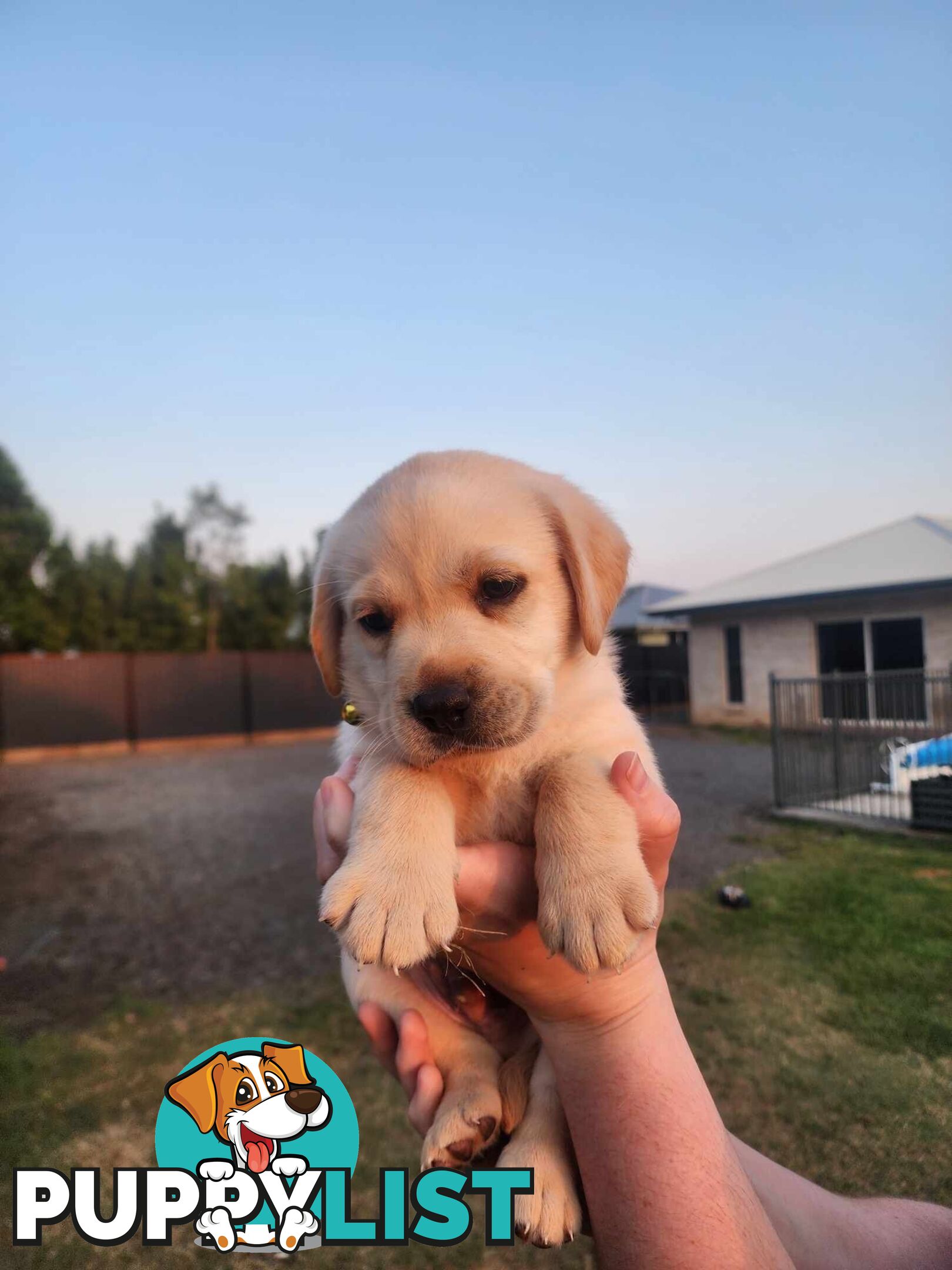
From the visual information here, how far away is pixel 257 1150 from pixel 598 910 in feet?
3.02

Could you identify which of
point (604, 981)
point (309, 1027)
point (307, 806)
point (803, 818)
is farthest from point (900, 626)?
point (307, 806)

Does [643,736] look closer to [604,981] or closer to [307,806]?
[604,981]

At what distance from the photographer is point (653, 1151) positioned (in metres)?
1.20

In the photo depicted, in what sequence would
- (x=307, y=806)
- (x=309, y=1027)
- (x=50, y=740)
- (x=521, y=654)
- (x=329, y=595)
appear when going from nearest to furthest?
1. (x=521, y=654)
2. (x=329, y=595)
3. (x=309, y=1027)
4. (x=307, y=806)
5. (x=50, y=740)

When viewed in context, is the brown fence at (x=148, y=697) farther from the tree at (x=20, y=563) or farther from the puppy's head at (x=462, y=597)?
the puppy's head at (x=462, y=597)

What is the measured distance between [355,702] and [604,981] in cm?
83

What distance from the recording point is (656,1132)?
1.21 metres

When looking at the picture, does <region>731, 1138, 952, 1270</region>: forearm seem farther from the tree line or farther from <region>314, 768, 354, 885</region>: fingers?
the tree line

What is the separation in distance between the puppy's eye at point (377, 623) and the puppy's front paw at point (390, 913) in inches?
20.5

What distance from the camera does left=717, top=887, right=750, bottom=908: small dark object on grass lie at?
196cm

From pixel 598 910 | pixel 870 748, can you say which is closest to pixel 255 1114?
pixel 598 910

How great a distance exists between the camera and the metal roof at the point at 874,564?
6.17 feet

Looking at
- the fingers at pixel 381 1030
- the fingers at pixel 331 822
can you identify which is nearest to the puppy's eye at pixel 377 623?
the fingers at pixel 331 822

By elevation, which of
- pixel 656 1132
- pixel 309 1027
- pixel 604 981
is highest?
pixel 604 981
